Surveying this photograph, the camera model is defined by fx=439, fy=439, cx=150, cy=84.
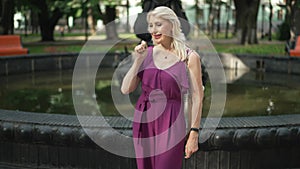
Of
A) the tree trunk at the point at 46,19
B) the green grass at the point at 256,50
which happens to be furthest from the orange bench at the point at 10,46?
the tree trunk at the point at 46,19

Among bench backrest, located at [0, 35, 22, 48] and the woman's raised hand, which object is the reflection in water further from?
the woman's raised hand

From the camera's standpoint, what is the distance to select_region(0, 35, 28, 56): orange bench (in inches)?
579

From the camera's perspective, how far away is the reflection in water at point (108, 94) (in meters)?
7.59

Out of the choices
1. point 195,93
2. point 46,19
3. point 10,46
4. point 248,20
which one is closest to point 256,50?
point 248,20

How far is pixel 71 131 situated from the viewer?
4398 mm

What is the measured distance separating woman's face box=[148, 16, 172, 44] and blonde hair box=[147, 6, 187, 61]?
23mm

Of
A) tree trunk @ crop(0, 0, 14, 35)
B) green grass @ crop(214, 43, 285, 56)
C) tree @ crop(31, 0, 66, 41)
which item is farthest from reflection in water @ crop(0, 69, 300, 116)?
tree @ crop(31, 0, 66, 41)

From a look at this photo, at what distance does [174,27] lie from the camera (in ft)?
8.95

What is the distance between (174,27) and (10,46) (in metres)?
13.5

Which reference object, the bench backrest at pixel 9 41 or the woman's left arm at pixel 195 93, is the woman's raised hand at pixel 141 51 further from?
the bench backrest at pixel 9 41

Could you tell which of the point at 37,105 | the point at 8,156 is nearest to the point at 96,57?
the point at 37,105

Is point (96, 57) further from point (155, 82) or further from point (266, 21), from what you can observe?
point (266, 21)

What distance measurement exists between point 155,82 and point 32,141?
2.26m

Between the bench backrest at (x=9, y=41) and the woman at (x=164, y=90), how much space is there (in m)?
13.1
